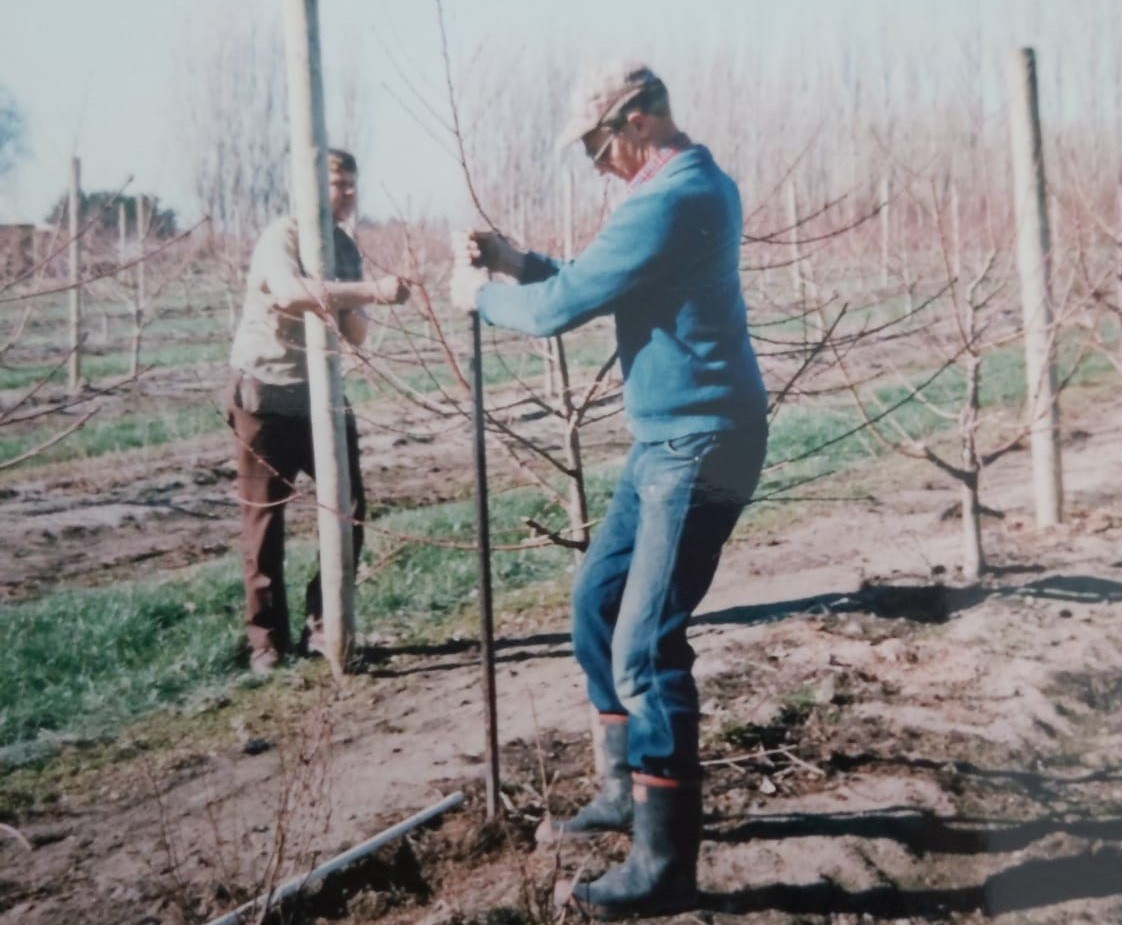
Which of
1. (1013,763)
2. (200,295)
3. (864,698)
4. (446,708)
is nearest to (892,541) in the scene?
(864,698)

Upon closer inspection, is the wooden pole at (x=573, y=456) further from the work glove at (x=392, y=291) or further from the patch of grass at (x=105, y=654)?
the patch of grass at (x=105, y=654)

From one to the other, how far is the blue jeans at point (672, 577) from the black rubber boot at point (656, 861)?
0.15ft

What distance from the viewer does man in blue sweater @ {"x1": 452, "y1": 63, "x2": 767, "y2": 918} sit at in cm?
214

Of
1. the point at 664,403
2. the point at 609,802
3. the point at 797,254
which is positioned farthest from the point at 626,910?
the point at 797,254

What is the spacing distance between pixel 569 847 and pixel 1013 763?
1.46m

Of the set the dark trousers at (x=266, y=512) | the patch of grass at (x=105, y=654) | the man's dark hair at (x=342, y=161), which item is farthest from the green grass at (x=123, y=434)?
the man's dark hair at (x=342, y=161)

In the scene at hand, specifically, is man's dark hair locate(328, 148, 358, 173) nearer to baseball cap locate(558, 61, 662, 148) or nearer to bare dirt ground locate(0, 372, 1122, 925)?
bare dirt ground locate(0, 372, 1122, 925)

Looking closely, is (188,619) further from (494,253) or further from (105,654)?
(494,253)

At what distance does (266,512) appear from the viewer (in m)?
4.12

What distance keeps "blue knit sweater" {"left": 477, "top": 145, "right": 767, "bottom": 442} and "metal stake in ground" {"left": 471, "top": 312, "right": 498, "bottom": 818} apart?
252mm

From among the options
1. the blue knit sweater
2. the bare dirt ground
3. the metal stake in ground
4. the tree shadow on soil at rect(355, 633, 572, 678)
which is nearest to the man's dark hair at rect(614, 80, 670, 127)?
the blue knit sweater

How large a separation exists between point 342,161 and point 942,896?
3.15 metres

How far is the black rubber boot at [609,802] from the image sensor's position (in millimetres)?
2643

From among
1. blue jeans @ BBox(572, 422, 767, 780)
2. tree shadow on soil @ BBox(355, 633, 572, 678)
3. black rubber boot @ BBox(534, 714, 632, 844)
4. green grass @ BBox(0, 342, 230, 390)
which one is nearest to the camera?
blue jeans @ BBox(572, 422, 767, 780)
